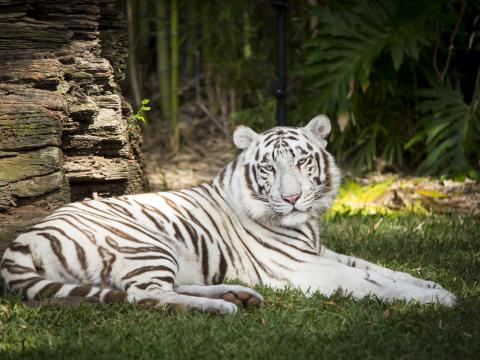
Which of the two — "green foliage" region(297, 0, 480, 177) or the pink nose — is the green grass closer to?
the pink nose

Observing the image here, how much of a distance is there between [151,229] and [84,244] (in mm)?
432

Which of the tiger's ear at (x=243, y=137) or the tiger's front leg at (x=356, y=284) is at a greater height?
the tiger's ear at (x=243, y=137)

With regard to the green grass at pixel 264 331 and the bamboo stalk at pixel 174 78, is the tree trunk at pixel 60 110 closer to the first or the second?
the green grass at pixel 264 331

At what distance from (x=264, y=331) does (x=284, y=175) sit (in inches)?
44.7

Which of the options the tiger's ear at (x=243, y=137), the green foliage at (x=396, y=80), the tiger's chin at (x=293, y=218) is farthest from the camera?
the green foliage at (x=396, y=80)

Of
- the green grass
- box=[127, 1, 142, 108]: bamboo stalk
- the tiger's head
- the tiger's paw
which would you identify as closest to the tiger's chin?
the tiger's head

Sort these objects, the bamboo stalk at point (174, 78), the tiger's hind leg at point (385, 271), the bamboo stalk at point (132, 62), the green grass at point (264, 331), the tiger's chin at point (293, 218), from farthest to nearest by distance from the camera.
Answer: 1. the bamboo stalk at point (132, 62)
2. the bamboo stalk at point (174, 78)
3. the tiger's chin at point (293, 218)
4. the tiger's hind leg at point (385, 271)
5. the green grass at point (264, 331)

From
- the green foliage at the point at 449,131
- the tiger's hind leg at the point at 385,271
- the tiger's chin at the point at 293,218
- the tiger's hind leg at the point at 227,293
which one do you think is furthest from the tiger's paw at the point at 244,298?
the green foliage at the point at 449,131

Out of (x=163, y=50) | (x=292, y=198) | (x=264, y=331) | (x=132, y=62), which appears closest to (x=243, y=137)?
(x=292, y=198)

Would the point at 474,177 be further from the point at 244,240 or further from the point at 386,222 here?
the point at 244,240

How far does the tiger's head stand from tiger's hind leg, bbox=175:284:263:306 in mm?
616

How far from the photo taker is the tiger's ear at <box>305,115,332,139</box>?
460 cm

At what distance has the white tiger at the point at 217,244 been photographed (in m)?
3.79

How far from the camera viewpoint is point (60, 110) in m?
4.48
